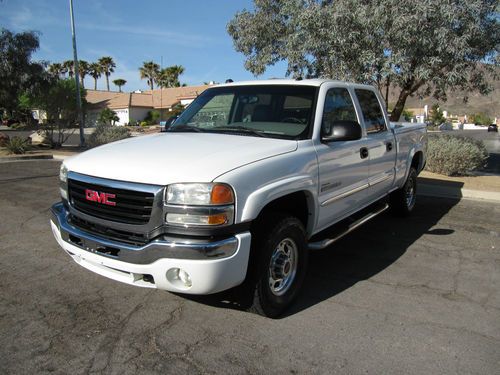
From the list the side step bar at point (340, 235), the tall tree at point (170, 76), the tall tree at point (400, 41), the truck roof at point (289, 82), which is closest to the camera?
the side step bar at point (340, 235)

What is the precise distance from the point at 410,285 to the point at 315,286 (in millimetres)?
929

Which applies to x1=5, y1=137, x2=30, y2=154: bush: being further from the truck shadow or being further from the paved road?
the truck shadow

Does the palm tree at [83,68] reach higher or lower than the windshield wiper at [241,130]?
higher

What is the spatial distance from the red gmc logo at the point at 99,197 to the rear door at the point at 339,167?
178cm

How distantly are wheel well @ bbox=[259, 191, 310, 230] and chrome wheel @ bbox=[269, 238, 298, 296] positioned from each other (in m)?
0.27

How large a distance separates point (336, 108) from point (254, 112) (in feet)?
2.75

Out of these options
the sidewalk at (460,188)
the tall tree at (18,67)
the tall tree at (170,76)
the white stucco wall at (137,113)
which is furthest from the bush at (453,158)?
the tall tree at (170,76)

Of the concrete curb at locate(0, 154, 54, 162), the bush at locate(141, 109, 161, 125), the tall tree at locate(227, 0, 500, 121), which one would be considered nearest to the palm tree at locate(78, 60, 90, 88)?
the bush at locate(141, 109, 161, 125)

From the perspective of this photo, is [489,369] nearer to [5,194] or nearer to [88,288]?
[88,288]

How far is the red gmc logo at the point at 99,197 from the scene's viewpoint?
310cm

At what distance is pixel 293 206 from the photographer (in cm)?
371

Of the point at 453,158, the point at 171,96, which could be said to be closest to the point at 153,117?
the point at 171,96

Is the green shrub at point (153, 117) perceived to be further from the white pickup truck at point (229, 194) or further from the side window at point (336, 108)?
the white pickup truck at point (229, 194)

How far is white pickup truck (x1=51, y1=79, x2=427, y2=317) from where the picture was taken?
2.87 metres
